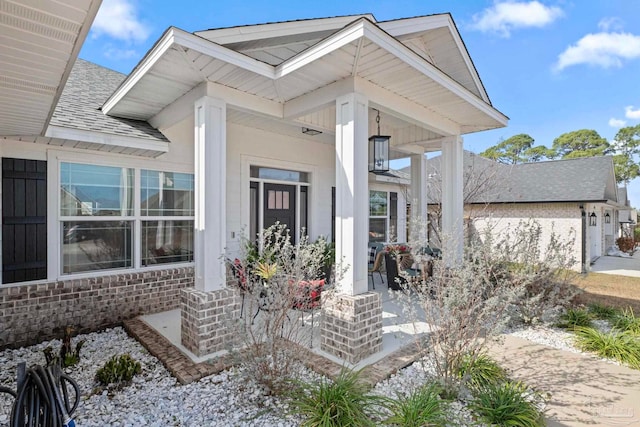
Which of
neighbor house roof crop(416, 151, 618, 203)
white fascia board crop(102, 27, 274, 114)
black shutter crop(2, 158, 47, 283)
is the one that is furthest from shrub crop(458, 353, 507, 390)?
neighbor house roof crop(416, 151, 618, 203)

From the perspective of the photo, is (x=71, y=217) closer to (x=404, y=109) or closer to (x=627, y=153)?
(x=404, y=109)

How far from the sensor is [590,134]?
1277 inches

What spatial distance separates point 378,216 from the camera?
10477 millimetres

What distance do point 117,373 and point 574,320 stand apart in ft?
22.1

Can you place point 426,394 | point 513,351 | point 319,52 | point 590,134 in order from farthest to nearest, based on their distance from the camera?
1. point 590,134
2. point 513,351
3. point 319,52
4. point 426,394

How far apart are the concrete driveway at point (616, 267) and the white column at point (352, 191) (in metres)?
13.0

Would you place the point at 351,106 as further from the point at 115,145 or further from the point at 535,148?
the point at 535,148

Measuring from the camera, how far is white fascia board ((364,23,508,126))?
3.30 m

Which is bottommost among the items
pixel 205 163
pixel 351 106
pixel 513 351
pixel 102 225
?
pixel 513 351

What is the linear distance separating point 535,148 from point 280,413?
42.1m

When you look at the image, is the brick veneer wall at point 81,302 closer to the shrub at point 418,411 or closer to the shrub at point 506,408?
the shrub at point 418,411

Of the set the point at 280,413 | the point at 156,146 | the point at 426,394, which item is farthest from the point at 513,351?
the point at 156,146

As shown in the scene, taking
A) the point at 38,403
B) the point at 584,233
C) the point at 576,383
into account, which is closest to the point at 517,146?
the point at 584,233

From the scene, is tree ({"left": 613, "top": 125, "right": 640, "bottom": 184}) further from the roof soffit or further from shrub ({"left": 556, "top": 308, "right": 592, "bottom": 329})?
the roof soffit
